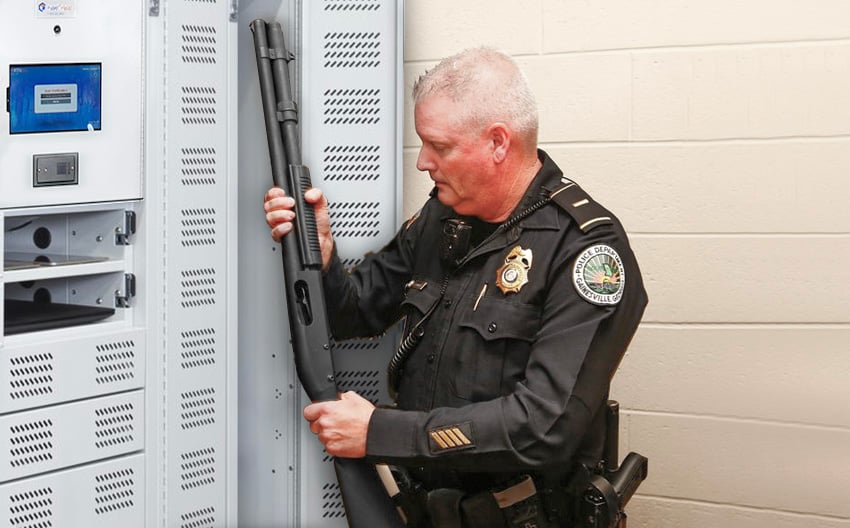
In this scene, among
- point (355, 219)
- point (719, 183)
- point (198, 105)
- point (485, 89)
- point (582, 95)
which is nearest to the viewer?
point (485, 89)

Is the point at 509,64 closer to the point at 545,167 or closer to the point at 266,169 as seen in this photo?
the point at 545,167

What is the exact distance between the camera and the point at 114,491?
2619 mm

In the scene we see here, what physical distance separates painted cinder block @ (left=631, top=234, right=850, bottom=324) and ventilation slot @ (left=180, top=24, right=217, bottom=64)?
4.04 feet

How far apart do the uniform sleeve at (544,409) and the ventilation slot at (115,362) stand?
0.66 m

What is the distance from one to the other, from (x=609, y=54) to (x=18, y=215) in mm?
1577

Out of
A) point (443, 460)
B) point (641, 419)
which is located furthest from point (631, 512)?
point (443, 460)

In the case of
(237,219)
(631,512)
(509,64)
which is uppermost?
(509,64)

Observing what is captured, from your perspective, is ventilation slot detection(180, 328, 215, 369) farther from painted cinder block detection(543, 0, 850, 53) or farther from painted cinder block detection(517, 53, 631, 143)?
painted cinder block detection(543, 0, 850, 53)

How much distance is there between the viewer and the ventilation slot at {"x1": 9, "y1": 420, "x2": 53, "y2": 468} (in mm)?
2414

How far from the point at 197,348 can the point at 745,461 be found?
1463mm

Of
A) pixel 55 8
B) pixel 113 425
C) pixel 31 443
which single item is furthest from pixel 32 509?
pixel 55 8

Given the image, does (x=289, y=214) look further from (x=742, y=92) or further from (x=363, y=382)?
(x=742, y=92)

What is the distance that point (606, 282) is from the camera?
2.31 m

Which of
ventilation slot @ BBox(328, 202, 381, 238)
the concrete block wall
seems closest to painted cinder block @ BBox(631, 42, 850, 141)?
the concrete block wall
